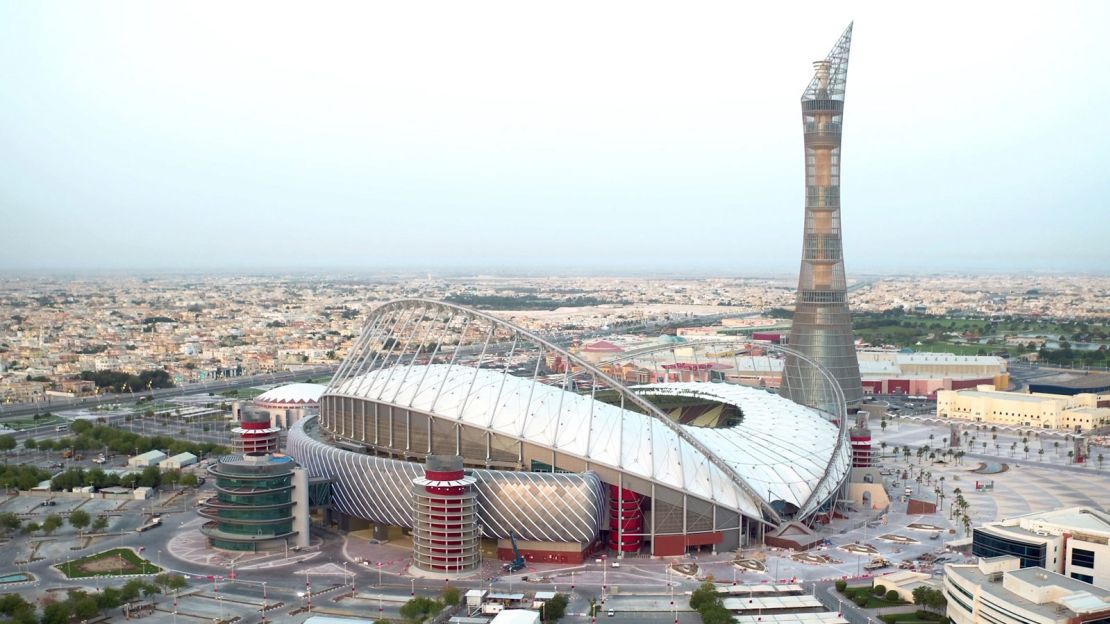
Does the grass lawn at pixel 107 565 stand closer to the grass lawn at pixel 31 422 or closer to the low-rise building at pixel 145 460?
the low-rise building at pixel 145 460

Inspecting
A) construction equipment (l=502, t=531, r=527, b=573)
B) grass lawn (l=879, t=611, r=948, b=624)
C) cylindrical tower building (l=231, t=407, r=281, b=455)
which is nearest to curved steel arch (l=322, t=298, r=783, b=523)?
construction equipment (l=502, t=531, r=527, b=573)

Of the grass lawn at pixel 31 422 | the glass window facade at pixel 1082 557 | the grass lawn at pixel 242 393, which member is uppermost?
the glass window facade at pixel 1082 557

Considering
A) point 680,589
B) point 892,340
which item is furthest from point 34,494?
point 892,340

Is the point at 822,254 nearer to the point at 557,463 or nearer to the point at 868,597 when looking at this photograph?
the point at 557,463

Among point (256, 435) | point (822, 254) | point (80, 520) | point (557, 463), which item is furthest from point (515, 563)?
point (822, 254)

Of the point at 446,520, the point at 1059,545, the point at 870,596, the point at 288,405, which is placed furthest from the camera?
the point at 288,405

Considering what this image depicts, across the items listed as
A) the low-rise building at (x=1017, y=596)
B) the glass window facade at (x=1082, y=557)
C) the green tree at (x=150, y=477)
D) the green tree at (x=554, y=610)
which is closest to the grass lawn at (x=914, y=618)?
the low-rise building at (x=1017, y=596)
